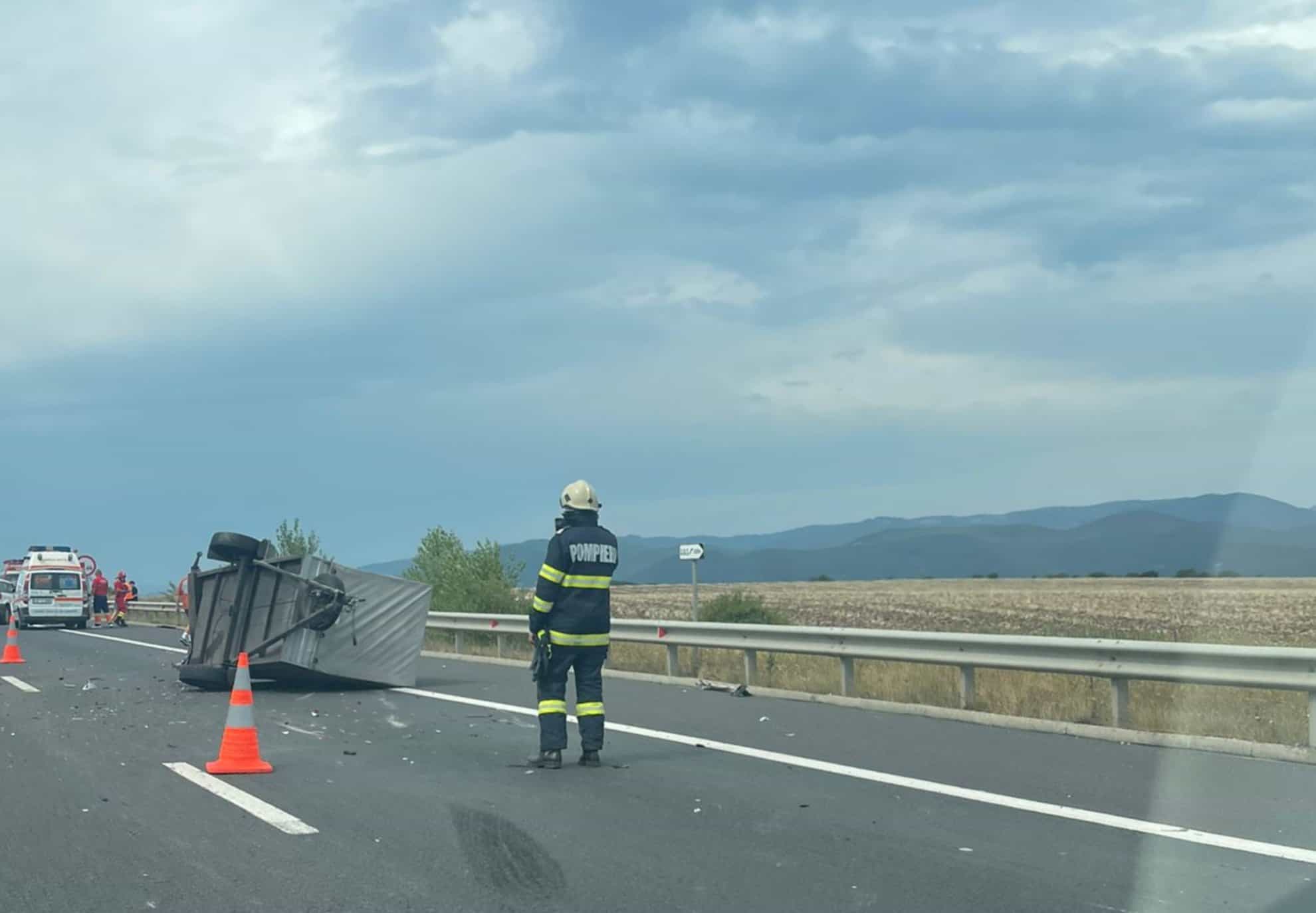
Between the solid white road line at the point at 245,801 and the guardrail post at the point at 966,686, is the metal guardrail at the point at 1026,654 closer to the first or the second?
the guardrail post at the point at 966,686

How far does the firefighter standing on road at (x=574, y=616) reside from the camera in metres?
9.95

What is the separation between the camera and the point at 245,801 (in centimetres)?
874

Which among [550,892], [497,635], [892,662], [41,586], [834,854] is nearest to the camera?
[550,892]

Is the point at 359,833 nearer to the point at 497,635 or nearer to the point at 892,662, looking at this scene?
the point at 892,662

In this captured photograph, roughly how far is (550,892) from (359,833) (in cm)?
172

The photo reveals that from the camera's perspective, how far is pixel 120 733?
12289 mm

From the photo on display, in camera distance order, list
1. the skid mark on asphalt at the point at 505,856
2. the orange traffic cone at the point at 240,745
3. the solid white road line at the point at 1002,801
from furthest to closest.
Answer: the orange traffic cone at the point at 240,745 < the solid white road line at the point at 1002,801 < the skid mark on asphalt at the point at 505,856

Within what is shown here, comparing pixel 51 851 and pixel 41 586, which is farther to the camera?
pixel 41 586

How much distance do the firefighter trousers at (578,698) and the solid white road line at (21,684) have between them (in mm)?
8964

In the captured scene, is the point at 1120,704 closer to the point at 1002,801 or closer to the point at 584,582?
the point at 1002,801

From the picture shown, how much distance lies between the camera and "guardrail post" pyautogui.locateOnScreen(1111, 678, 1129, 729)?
443 inches

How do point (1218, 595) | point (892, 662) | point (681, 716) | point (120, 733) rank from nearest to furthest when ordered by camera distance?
point (120, 733)
point (681, 716)
point (892, 662)
point (1218, 595)

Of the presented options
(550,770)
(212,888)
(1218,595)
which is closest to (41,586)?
(550,770)

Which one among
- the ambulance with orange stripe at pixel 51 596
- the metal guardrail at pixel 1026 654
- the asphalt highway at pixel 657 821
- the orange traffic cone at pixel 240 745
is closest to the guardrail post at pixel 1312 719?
the metal guardrail at pixel 1026 654
